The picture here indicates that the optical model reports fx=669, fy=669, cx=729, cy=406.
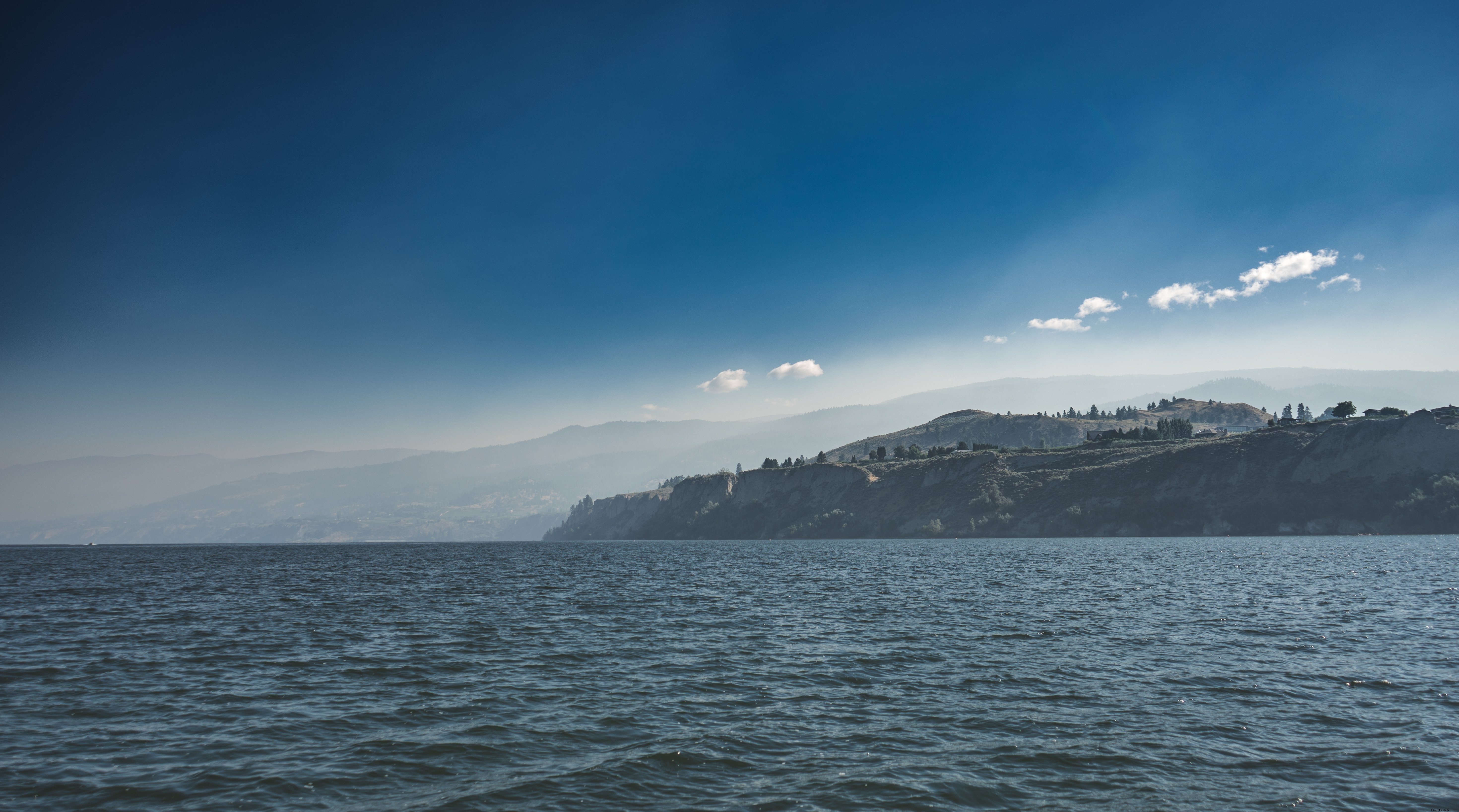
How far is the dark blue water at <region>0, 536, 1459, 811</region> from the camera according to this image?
15367mm

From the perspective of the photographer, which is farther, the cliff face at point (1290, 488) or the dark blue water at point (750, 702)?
Result: the cliff face at point (1290, 488)

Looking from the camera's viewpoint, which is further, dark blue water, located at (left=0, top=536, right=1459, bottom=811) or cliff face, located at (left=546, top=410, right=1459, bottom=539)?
cliff face, located at (left=546, top=410, right=1459, bottom=539)

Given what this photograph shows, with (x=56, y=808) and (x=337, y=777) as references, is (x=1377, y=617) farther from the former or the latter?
(x=56, y=808)

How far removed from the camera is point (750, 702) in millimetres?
22250

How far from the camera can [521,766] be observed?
16812 mm

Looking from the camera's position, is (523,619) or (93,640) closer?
(93,640)

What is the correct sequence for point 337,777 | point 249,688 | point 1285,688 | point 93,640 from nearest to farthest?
point 337,777 < point 1285,688 < point 249,688 < point 93,640

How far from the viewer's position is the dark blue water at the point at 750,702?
15.4m

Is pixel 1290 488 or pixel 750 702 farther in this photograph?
pixel 1290 488

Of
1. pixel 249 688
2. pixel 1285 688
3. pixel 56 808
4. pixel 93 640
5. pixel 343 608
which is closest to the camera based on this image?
pixel 56 808

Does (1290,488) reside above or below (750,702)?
below

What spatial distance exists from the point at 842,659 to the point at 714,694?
733 centimetres

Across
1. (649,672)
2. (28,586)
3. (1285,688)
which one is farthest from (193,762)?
(28,586)

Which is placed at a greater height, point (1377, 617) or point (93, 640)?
point (93, 640)
